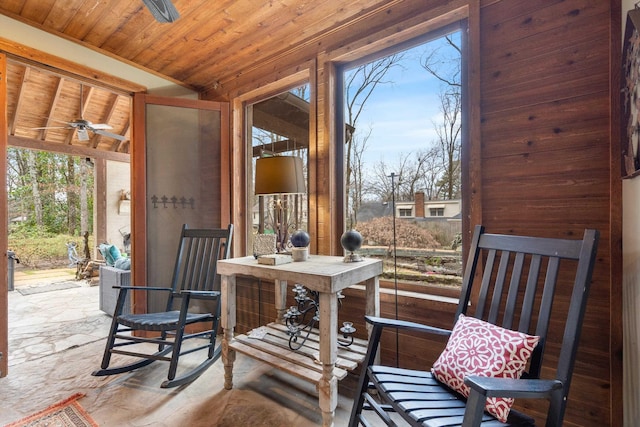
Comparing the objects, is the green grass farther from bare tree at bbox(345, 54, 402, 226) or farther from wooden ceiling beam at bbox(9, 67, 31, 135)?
bare tree at bbox(345, 54, 402, 226)

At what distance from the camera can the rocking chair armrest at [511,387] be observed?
904mm

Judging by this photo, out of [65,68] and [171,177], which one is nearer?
[65,68]

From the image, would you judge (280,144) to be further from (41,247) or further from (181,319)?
(41,247)

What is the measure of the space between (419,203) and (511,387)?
4.42ft

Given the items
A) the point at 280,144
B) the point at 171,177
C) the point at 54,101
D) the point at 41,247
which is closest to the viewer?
the point at 280,144

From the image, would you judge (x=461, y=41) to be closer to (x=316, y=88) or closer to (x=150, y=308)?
(x=316, y=88)

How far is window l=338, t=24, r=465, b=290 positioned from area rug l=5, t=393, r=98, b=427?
2.03m

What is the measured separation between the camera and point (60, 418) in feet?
5.66

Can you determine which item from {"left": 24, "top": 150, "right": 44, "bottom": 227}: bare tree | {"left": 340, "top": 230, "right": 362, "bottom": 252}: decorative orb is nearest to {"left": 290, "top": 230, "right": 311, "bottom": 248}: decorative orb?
{"left": 340, "top": 230, "right": 362, "bottom": 252}: decorative orb

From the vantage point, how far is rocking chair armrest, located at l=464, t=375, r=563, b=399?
0.90m

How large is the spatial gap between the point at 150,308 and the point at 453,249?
2806mm

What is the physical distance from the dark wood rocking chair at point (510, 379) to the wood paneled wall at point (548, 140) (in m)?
0.18

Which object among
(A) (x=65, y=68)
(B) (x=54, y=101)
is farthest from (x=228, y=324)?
(B) (x=54, y=101)

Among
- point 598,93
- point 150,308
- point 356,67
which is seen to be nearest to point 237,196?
point 150,308
